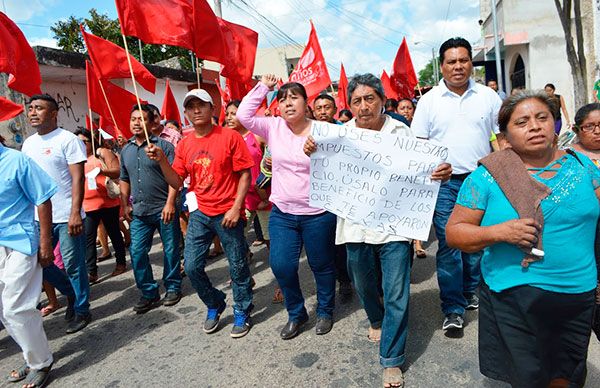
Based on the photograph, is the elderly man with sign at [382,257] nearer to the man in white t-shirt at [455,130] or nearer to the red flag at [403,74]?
the man in white t-shirt at [455,130]

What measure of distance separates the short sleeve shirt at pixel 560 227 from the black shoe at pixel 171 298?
3.37 m

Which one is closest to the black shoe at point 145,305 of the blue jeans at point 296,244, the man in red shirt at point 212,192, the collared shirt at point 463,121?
the man in red shirt at point 212,192

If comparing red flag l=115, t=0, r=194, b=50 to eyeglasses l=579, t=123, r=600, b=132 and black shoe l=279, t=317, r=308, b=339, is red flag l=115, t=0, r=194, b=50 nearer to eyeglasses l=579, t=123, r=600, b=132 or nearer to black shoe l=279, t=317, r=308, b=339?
black shoe l=279, t=317, r=308, b=339

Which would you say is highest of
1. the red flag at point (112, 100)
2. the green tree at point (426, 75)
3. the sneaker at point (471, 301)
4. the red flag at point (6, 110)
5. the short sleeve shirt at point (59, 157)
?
the green tree at point (426, 75)

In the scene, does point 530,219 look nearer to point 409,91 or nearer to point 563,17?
point 409,91

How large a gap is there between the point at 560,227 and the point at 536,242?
13 centimetres

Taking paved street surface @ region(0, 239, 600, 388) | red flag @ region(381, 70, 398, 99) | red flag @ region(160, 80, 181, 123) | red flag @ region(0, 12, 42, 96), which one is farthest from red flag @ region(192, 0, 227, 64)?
red flag @ region(381, 70, 398, 99)

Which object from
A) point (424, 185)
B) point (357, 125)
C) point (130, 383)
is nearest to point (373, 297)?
point (424, 185)

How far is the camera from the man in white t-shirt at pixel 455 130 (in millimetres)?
3158

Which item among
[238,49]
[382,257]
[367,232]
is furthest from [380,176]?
[238,49]

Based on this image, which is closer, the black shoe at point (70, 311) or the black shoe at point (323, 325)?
the black shoe at point (323, 325)

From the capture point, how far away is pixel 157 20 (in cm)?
394

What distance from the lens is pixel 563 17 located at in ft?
34.2

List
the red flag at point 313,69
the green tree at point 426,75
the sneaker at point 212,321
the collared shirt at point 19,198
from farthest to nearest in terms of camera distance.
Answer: the green tree at point 426,75
the red flag at point 313,69
the sneaker at point 212,321
the collared shirt at point 19,198
